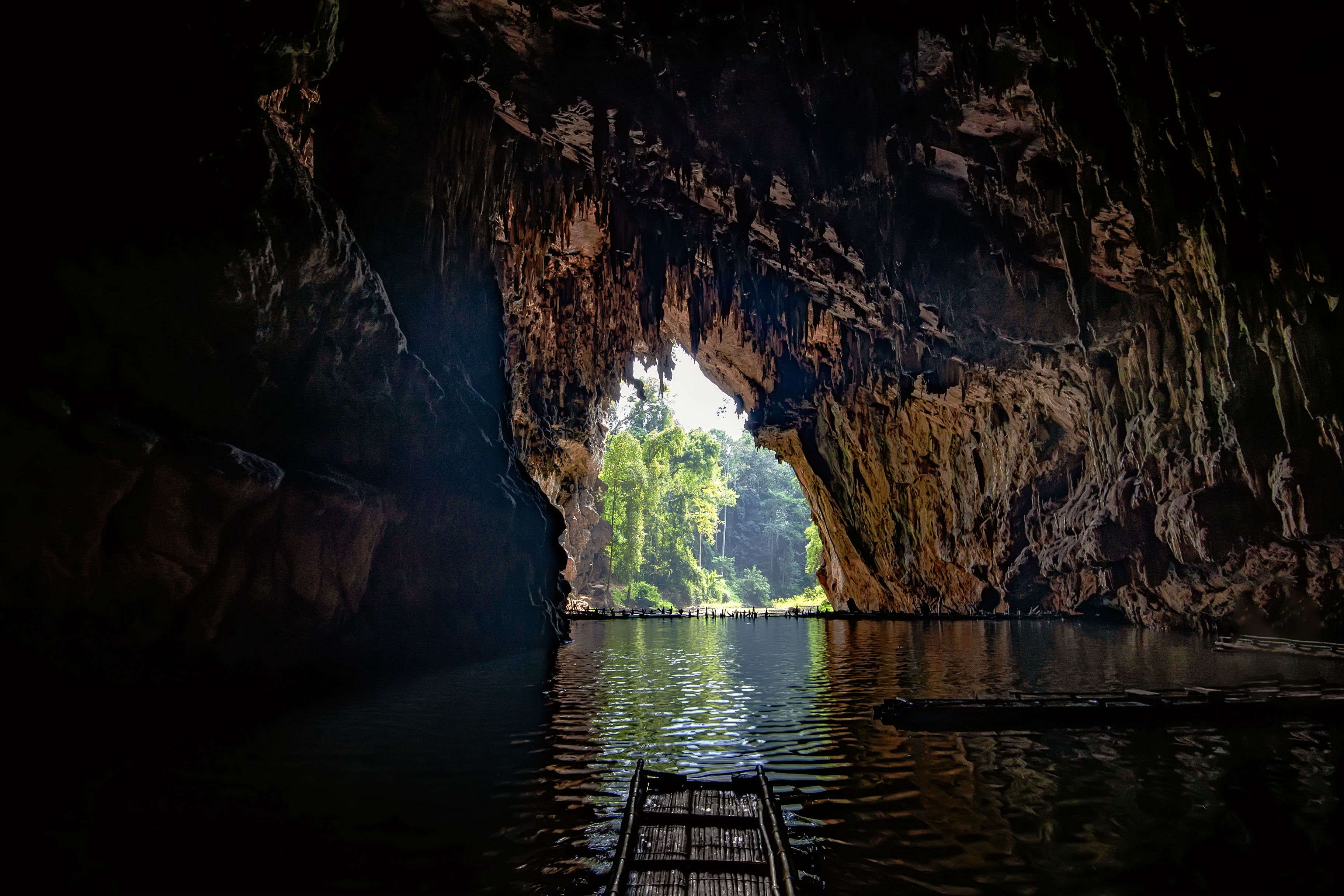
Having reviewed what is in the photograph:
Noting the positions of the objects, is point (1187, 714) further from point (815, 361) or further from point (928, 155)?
point (815, 361)

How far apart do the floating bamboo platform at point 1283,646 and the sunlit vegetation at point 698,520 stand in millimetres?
18621

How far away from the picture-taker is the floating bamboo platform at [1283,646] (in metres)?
14.5

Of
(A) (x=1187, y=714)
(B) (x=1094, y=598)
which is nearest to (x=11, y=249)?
(A) (x=1187, y=714)

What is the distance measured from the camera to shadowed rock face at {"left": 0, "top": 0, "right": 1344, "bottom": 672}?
7652 millimetres

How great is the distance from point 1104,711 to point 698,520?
44.0m

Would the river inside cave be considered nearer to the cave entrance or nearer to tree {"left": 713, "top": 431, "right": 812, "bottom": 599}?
the cave entrance

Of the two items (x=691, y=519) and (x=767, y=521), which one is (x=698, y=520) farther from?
(x=767, y=521)

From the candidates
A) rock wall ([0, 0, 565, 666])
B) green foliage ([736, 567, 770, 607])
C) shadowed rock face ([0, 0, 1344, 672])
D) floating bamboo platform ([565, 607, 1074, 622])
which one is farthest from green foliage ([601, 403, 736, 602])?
rock wall ([0, 0, 565, 666])

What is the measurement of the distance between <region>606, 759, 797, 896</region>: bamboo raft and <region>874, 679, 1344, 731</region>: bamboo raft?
12.5 ft

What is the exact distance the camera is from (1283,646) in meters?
15.5

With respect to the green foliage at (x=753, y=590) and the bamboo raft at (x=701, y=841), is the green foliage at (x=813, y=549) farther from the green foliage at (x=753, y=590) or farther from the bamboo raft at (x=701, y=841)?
the bamboo raft at (x=701, y=841)

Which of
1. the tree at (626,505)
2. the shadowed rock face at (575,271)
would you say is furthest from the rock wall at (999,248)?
the tree at (626,505)

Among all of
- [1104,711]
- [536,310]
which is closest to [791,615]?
[536,310]

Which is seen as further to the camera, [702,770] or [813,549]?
[813,549]
